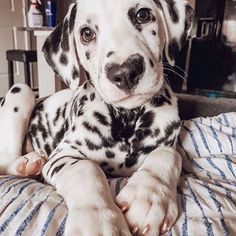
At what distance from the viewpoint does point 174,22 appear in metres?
1.23

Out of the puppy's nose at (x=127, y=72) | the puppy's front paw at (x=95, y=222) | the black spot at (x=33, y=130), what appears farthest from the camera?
the black spot at (x=33, y=130)

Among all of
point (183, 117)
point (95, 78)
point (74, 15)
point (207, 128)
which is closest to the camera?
point (95, 78)

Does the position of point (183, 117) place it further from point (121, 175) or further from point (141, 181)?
point (141, 181)

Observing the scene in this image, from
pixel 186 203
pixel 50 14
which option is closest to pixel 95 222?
pixel 186 203

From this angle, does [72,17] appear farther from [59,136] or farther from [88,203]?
[88,203]

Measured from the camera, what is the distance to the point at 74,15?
1278 mm

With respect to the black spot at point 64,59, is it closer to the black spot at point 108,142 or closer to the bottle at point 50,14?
the black spot at point 108,142

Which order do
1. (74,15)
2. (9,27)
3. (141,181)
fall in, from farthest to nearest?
(9,27) < (74,15) < (141,181)

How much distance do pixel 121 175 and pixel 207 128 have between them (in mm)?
490

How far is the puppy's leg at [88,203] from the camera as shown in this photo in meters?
0.69

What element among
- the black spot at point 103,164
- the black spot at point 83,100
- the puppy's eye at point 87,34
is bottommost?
the black spot at point 103,164

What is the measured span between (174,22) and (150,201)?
72cm

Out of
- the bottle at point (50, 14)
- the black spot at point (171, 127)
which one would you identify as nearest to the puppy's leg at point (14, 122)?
the black spot at point (171, 127)

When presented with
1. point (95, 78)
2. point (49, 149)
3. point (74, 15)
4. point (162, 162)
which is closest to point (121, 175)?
point (162, 162)
